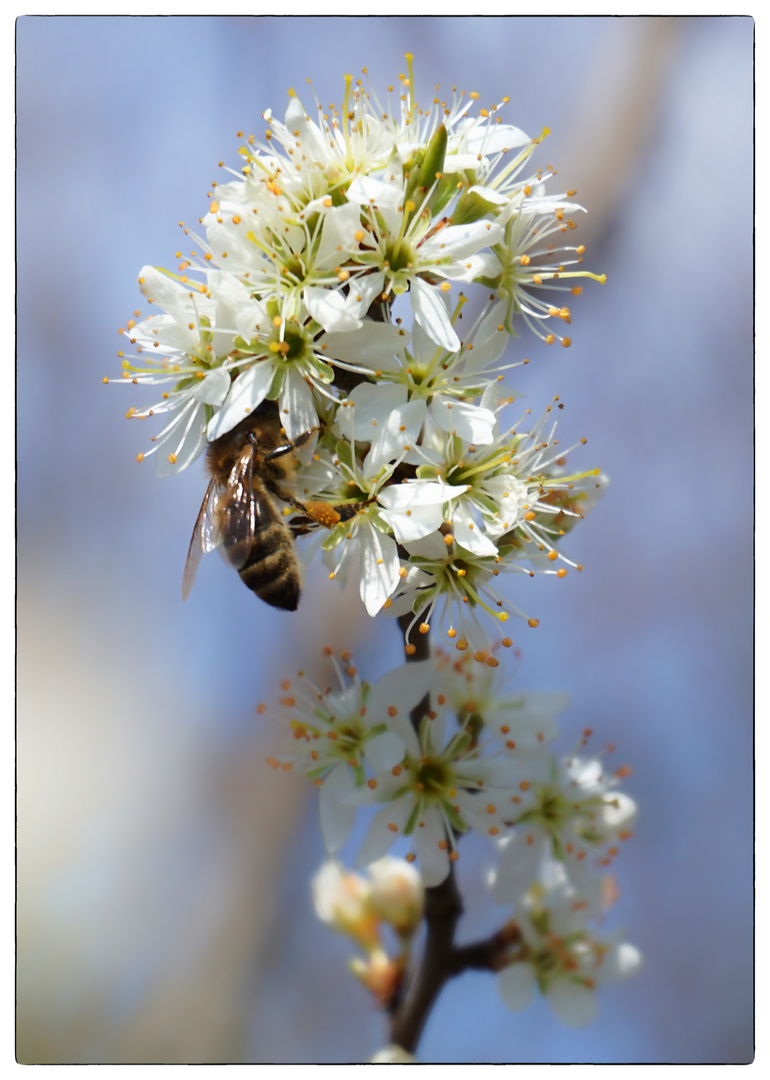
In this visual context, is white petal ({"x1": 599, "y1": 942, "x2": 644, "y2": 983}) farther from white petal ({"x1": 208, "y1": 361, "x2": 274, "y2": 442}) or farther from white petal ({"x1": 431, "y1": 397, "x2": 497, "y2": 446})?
white petal ({"x1": 208, "y1": 361, "x2": 274, "y2": 442})

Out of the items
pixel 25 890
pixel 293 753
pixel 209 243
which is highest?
pixel 209 243

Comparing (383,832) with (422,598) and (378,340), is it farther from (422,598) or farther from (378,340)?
(378,340)

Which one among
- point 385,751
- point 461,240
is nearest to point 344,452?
point 461,240

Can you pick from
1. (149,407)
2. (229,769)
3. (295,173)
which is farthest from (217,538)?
(229,769)

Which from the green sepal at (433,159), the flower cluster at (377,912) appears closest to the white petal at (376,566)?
the green sepal at (433,159)

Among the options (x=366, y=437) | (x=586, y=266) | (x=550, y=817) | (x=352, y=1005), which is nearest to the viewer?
(x=366, y=437)

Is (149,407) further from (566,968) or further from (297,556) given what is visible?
(566,968)

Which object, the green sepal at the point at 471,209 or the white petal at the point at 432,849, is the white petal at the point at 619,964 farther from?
the green sepal at the point at 471,209
